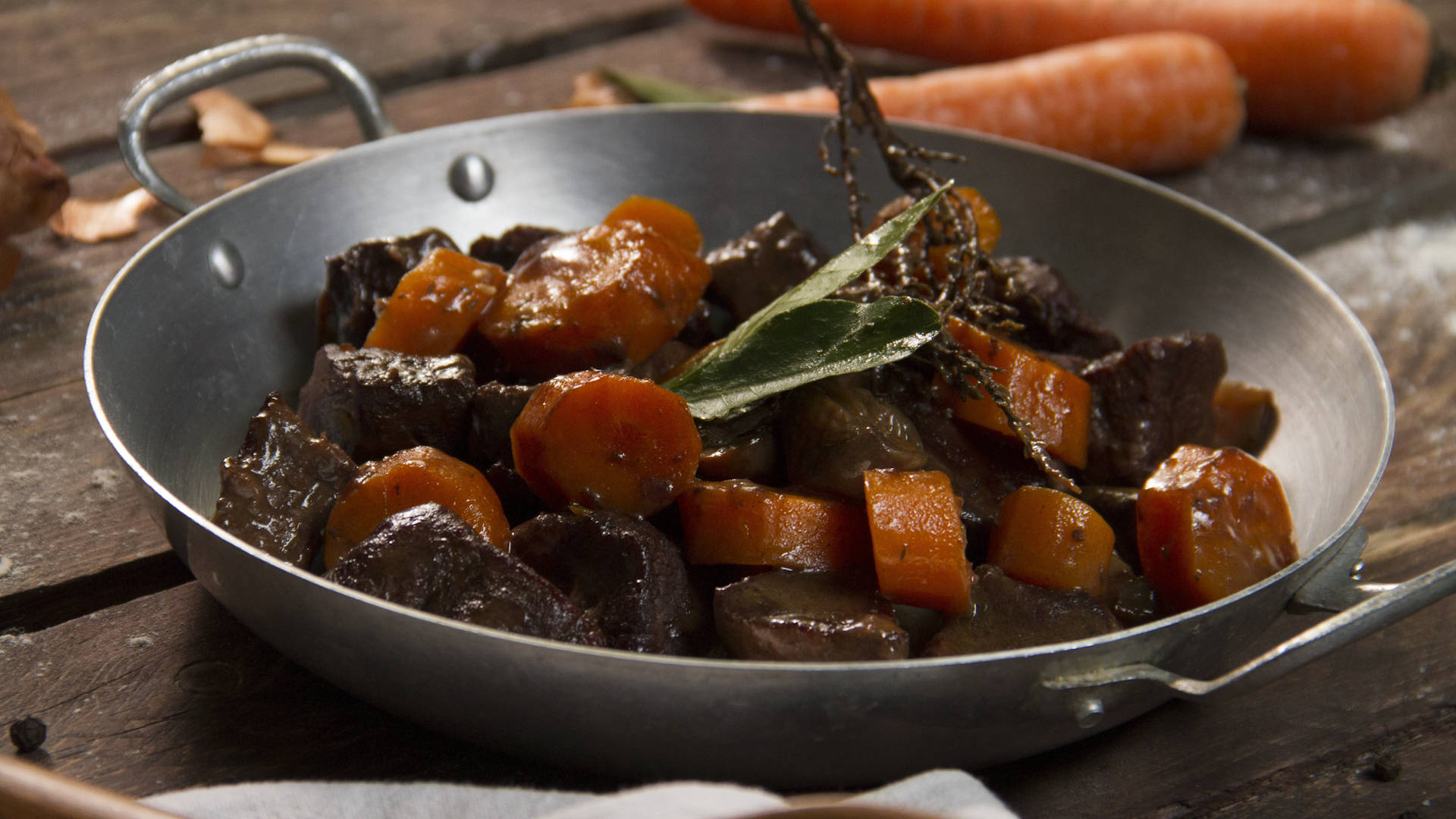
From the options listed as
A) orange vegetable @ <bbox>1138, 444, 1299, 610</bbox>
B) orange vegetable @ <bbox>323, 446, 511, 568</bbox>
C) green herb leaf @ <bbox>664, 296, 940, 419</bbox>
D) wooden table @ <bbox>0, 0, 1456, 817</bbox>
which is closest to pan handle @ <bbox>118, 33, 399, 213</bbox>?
wooden table @ <bbox>0, 0, 1456, 817</bbox>

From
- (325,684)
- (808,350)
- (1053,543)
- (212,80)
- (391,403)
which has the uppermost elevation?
(212,80)

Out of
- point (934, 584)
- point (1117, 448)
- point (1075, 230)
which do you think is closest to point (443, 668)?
point (934, 584)

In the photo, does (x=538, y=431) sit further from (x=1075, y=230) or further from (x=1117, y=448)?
(x=1075, y=230)

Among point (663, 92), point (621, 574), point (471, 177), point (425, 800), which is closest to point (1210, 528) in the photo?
point (621, 574)

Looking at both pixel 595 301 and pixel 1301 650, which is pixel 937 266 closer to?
pixel 595 301

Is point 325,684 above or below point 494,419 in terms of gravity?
below

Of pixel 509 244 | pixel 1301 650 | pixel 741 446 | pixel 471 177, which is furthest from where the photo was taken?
pixel 471 177

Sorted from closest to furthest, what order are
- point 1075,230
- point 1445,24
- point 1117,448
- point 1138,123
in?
1. point 1117,448
2. point 1075,230
3. point 1138,123
4. point 1445,24
